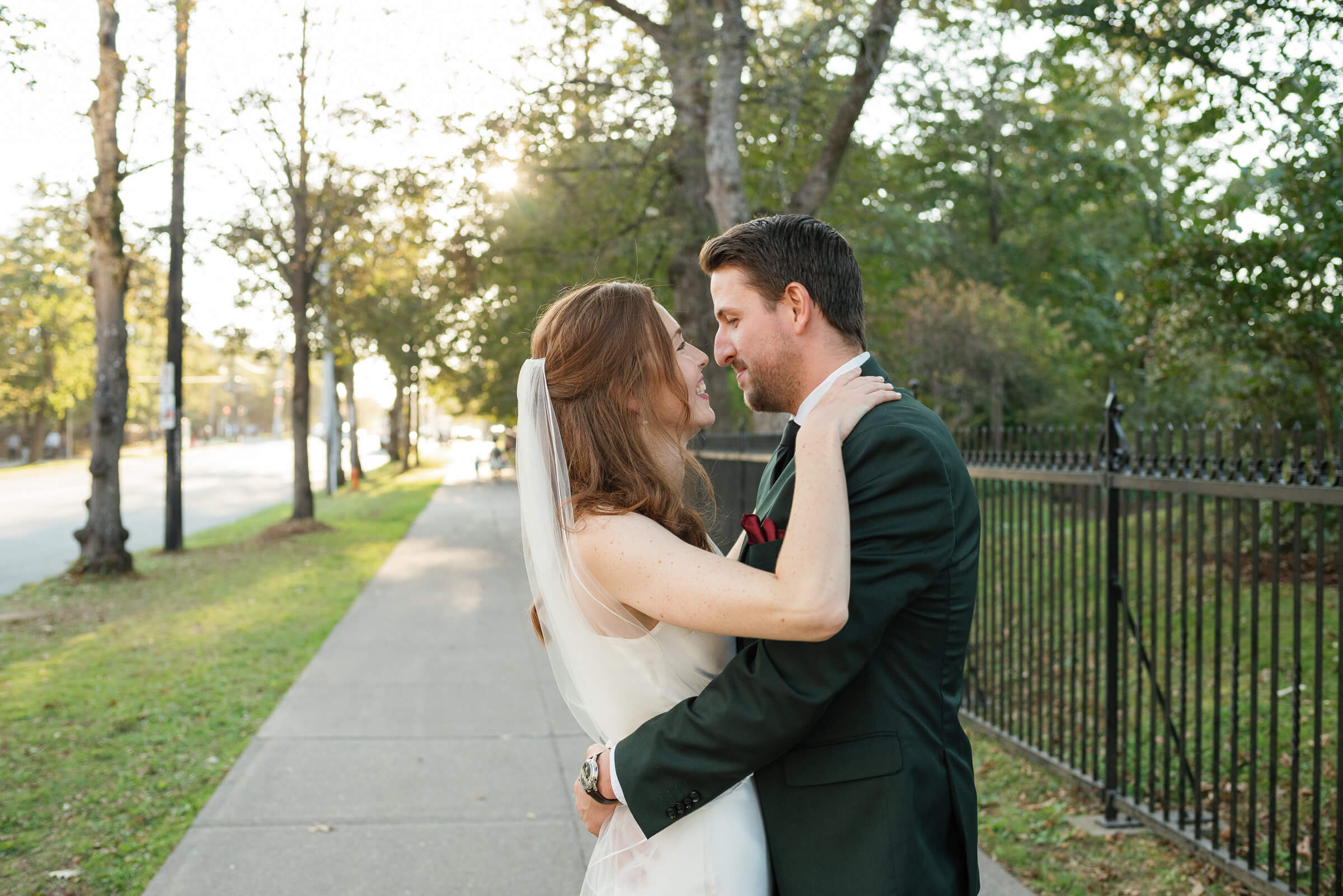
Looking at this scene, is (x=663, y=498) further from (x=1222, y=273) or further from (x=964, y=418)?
(x=964, y=418)

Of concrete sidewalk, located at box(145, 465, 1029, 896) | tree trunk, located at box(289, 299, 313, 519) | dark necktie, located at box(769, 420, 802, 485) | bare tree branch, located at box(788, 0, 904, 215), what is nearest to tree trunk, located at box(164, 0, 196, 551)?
tree trunk, located at box(289, 299, 313, 519)

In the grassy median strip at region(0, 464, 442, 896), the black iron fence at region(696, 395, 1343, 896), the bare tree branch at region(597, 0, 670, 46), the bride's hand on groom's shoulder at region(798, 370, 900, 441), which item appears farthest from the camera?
the bare tree branch at region(597, 0, 670, 46)

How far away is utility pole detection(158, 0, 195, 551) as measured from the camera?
14.8 metres

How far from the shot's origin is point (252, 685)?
772 cm

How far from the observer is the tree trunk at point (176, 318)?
1442 centimetres

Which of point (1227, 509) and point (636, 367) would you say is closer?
point (636, 367)

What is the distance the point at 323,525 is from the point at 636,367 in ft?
57.7

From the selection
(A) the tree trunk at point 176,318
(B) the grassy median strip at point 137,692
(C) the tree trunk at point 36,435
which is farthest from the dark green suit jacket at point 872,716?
(C) the tree trunk at point 36,435

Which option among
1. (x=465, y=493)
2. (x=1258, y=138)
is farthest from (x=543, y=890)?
(x=465, y=493)

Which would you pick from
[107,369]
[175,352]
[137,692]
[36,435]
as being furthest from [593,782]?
[36,435]

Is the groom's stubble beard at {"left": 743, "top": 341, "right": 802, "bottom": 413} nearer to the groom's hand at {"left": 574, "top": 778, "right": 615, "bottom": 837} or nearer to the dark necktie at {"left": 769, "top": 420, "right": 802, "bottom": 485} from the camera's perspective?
the dark necktie at {"left": 769, "top": 420, "right": 802, "bottom": 485}

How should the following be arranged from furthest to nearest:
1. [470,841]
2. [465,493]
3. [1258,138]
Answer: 1. [465,493]
2. [1258,138]
3. [470,841]

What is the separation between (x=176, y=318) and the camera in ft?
50.5

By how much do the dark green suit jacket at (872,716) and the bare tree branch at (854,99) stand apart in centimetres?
794
